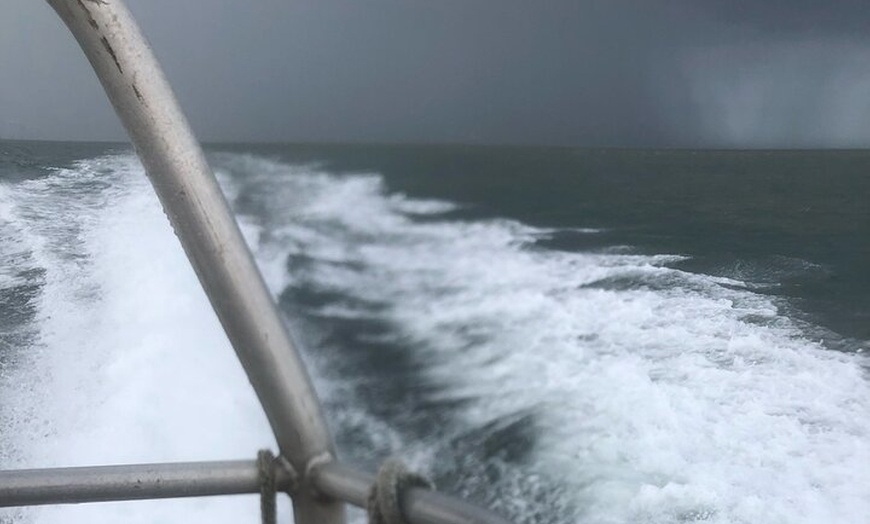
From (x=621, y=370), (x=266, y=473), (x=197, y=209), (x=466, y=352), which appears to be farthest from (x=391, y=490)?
(x=466, y=352)

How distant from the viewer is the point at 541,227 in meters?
12.1

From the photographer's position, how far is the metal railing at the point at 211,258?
724 mm

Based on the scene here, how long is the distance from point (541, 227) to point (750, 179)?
44.6ft

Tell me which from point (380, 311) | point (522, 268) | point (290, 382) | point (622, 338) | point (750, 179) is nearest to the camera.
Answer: point (290, 382)

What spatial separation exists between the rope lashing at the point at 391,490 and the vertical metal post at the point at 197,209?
130mm

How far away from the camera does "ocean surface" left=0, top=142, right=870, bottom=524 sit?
5.00 metres

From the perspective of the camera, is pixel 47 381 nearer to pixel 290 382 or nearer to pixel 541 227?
pixel 290 382

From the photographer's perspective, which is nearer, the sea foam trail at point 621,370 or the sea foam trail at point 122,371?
the sea foam trail at point 621,370

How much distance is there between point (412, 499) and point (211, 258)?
25 centimetres

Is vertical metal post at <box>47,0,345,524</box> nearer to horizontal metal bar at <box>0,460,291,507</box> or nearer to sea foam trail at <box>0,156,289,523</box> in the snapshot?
horizontal metal bar at <box>0,460,291,507</box>

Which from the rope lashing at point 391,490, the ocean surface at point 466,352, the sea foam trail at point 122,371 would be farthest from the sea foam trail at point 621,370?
the rope lashing at point 391,490

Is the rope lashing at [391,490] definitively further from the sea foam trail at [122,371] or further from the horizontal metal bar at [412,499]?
the sea foam trail at [122,371]

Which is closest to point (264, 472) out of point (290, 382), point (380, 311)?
point (290, 382)

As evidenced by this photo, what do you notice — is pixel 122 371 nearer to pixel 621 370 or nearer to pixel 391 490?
pixel 621 370
